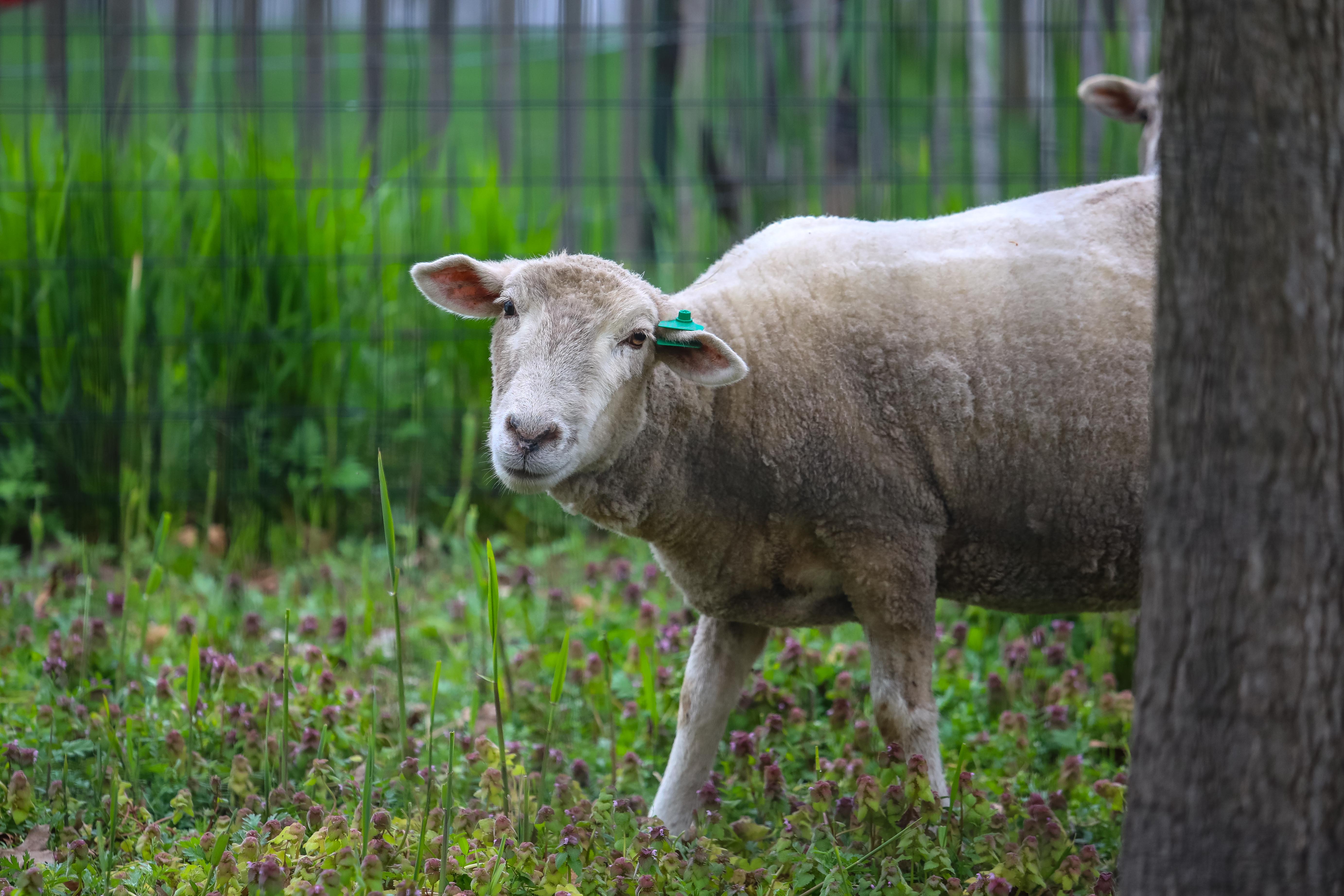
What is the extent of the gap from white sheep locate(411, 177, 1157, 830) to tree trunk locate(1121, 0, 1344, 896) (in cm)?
116

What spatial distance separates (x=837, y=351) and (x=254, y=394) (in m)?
3.35

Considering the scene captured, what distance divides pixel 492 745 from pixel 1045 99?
3.77 m

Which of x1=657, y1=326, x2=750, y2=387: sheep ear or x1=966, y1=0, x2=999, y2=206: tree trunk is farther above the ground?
x1=966, y1=0, x2=999, y2=206: tree trunk

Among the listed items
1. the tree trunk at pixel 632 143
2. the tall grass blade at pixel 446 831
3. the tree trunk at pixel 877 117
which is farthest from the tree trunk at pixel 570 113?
the tall grass blade at pixel 446 831

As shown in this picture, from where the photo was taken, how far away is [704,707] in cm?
304

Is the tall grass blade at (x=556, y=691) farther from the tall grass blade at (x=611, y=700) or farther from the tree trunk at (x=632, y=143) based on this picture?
the tree trunk at (x=632, y=143)

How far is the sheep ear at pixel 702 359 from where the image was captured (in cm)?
253

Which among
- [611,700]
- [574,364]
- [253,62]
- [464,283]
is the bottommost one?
[611,700]

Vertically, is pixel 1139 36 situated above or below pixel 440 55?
above

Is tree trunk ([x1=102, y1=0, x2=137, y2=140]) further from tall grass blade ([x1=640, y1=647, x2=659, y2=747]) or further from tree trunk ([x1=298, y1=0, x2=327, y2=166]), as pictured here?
tall grass blade ([x1=640, y1=647, x2=659, y2=747])

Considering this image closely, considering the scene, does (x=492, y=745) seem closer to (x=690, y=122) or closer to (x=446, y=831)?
(x=446, y=831)

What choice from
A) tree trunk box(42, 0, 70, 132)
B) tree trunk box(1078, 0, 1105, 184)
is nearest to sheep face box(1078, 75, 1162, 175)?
tree trunk box(1078, 0, 1105, 184)

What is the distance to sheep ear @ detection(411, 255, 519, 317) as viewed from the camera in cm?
279

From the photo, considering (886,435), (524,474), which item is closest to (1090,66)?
(886,435)
